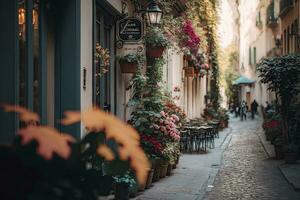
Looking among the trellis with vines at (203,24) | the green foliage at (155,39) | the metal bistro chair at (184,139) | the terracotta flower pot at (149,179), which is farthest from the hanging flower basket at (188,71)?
the terracotta flower pot at (149,179)

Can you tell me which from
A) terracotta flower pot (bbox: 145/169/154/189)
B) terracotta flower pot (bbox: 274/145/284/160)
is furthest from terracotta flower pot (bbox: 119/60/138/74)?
terracotta flower pot (bbox: 274/145/284/160)

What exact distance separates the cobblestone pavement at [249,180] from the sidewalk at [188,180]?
0.69ft

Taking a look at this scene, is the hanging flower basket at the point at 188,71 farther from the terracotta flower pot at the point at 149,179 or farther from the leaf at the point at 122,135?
the leaf at the point at 122,135

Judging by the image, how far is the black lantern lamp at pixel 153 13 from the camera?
456 inches

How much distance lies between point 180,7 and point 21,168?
1415 cm

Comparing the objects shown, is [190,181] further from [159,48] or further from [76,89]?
[76,89]

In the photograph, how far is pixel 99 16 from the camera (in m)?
9.81

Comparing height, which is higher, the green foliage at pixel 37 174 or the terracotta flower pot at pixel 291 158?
the green foliage at pixel 37 174

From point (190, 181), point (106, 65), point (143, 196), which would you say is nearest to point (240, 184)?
point (190, 181)

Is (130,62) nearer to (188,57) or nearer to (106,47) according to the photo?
(106,47)

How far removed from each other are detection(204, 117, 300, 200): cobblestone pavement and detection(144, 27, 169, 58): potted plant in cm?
303

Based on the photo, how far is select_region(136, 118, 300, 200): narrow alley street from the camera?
9867 mm

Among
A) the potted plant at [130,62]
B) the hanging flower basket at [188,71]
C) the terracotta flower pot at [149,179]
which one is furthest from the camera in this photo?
the hanging flower basket at [188,71]

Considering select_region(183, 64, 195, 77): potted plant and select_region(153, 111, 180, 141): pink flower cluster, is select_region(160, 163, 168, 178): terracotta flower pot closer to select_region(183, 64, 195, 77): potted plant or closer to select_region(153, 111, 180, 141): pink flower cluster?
select_region(153, 111, 180, 141): pink flower cluster
